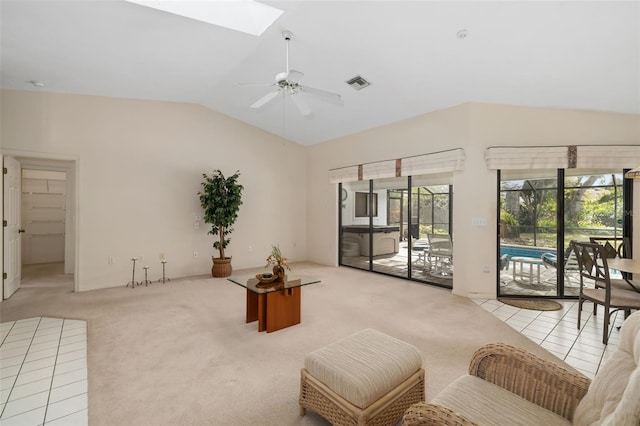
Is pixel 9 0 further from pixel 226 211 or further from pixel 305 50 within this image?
pixel 226 211

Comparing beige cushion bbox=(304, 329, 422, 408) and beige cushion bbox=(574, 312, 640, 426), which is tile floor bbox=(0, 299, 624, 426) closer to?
beige cushion bbox=(304, 329, 422, 408)

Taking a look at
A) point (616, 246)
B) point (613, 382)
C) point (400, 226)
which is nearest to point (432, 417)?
point (613, 382)

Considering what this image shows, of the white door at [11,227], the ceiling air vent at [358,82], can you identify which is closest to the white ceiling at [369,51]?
the ceiling air vent at [358,82]

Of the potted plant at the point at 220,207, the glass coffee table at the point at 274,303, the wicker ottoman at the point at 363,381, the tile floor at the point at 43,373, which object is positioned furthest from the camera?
the potted plant at the point at 220,207

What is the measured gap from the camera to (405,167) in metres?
5.12

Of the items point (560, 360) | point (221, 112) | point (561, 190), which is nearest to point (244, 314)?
point (560, 360)

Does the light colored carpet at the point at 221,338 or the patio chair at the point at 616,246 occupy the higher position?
the patio chair at the point at 616,246

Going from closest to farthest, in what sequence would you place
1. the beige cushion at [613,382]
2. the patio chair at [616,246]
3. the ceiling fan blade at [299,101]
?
the beige cushion at [613,382]
the ceiling fan blade at [299,101]
the patio chair at [616,246]

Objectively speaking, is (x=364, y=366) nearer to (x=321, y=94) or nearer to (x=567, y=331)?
(x=321, y=94)

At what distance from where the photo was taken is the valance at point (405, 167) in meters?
4.42

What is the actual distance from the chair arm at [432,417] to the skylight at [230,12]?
3.54 metres

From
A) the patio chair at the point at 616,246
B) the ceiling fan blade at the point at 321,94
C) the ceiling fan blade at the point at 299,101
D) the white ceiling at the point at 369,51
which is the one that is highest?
the white ceiling at the point at 369,51

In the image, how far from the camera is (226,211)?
545 cm

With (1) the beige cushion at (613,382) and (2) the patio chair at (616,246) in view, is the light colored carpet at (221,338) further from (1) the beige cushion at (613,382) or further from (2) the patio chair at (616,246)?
(2) the patio chair at (616,246)
